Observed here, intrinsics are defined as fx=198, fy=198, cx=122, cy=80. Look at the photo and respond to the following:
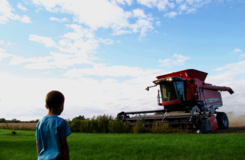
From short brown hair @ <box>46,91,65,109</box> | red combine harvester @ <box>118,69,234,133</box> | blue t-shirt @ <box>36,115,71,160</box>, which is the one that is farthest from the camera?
red combine harvester @ <box>118,69,234,133</box>

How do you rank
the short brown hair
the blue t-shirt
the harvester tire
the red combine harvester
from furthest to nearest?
the harvester tire < the red combine harvester < the short brown hair < the blue t-shirt

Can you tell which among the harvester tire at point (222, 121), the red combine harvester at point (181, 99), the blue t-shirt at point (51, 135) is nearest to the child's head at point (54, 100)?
the blue t-shirt at point (51, 135)

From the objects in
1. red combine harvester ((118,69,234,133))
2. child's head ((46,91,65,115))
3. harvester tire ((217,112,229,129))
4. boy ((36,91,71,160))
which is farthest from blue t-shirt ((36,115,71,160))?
harvester tire ((217,112,229,129))

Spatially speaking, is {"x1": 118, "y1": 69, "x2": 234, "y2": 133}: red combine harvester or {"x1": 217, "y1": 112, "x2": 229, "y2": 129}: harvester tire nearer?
{"x1": 118, "y1": 69, "x2": 234, "y2": 133}: red combine harvester

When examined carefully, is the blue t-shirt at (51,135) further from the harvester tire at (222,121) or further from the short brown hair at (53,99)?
the harvester tire at (222,121)

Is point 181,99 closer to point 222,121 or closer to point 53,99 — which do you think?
point 222,121

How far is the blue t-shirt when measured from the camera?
7.63ft

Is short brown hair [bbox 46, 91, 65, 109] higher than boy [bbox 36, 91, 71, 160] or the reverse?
higher

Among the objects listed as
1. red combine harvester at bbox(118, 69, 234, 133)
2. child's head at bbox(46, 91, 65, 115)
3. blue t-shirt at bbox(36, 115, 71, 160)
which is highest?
red combine harvester at bbox(118, 69, 234, 133)

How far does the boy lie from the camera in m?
2.33

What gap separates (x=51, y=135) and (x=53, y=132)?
6 centimetres

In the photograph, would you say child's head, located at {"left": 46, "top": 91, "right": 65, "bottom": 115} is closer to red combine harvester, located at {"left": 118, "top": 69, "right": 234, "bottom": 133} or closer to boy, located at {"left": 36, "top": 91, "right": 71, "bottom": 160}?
boy, located at {"left": 36, "top": 91, "right": 71, "bottom": 160}

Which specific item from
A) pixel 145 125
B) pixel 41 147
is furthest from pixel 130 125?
pixel 41 147

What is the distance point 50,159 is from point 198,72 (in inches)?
620
